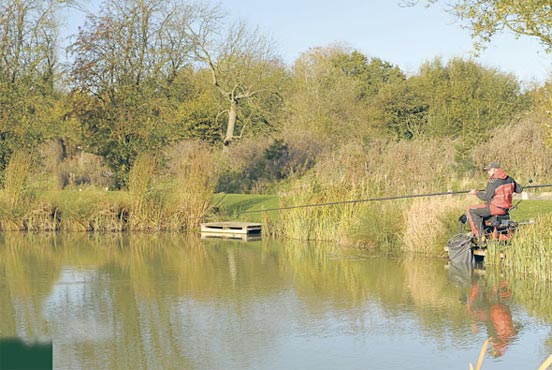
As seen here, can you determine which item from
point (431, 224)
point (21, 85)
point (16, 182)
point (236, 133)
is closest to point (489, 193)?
point (431, 224)

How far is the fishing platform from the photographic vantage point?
15664 millimetres

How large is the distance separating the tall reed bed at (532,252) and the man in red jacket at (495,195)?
428mm

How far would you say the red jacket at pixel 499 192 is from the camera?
10750 mm

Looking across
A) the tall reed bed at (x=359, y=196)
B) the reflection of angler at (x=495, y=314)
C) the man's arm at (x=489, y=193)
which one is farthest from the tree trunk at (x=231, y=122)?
the reflection of angler at (x=495, y=314)

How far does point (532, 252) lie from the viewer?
10164mm

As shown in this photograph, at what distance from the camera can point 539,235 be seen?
33.0ft

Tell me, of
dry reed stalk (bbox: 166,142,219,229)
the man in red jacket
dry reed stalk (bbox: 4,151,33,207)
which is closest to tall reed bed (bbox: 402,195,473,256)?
the man in red jacket

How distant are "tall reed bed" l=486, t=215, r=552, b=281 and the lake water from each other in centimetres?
26

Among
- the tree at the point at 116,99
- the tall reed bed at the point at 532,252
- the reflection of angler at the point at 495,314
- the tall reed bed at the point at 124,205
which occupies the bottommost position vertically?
the reflection of angler at the point at 495,314

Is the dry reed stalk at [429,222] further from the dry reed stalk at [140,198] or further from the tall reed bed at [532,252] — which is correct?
the dry reed stalk at [140,198]

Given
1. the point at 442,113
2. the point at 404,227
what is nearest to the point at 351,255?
the point at 404,227

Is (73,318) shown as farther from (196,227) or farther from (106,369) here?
(196,227)

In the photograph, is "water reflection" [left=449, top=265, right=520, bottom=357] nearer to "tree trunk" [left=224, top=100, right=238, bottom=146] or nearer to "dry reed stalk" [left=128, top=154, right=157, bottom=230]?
"dry reed stalk" [left=128, top=154, right=157, bottom=230]

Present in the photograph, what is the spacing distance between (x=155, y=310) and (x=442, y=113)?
2228 cm
